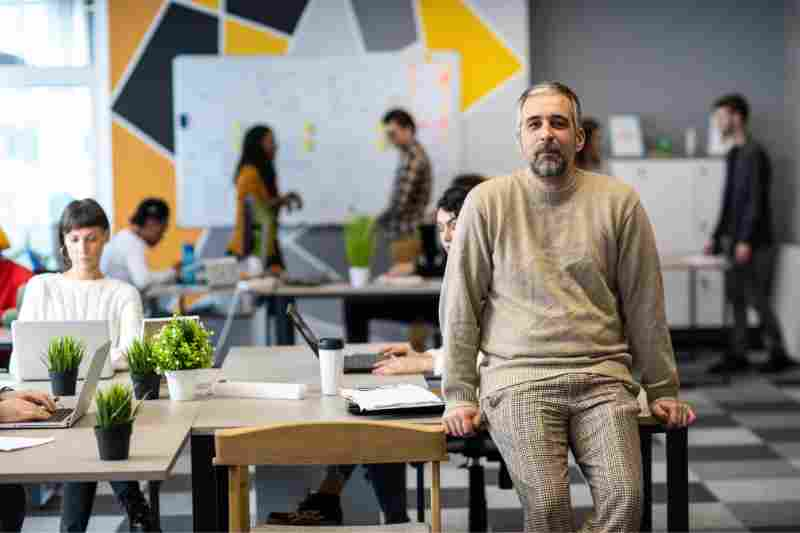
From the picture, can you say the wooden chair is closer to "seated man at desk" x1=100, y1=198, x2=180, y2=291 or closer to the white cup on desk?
the white cup on desk

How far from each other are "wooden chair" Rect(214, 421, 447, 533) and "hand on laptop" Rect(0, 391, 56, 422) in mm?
673

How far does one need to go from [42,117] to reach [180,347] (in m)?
5.90

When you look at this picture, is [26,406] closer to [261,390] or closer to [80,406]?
[80,406]

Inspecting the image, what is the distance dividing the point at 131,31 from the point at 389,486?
5.46m

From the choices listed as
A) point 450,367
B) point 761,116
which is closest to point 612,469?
point 450,367

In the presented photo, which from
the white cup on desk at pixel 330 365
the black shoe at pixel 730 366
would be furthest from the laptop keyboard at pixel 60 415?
the black shoe at pixel 730 366

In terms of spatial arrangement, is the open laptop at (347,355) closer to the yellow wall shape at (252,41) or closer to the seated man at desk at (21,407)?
the seated man at desk at (21,407)

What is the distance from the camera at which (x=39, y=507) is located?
4.33 metres

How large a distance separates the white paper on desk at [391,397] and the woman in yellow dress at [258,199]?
3435 mm

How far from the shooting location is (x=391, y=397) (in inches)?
110

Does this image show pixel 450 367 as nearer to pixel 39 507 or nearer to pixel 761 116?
pixel 39 507

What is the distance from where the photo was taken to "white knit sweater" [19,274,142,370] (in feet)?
11.6

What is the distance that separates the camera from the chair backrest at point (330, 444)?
2.24 metres

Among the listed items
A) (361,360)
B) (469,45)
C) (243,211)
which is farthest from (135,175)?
(361,360)
